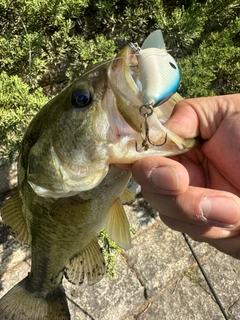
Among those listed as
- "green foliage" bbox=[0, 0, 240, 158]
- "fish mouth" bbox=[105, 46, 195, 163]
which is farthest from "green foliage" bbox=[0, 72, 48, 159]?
"fish mouth" bbox=[105, 46, 195, 163]

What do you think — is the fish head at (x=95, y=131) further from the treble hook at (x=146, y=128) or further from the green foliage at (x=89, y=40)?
the green foliage at (x=89, y=40)

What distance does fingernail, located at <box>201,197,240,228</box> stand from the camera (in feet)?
3.22

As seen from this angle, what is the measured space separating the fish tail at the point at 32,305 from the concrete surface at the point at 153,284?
0.53 m

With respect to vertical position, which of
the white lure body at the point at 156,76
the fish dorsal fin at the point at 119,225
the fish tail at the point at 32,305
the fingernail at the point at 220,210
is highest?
the white lure body at the point at 156,76

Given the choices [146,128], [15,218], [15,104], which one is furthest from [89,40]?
[146,128]

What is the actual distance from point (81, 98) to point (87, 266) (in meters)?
0.79

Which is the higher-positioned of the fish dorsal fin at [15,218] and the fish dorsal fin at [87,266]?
the fish dorsal fin at [15,218]

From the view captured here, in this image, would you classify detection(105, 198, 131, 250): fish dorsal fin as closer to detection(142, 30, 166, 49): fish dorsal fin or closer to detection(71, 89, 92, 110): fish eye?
detection(71, 89, 92, 110): fish eye

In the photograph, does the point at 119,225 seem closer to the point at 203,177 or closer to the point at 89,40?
the point at 203,177

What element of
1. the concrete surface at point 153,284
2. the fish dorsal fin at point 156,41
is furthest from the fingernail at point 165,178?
the concrete surface at point 153,284

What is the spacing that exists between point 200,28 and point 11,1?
920mm

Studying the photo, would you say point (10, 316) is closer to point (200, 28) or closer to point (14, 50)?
point (14, 50)

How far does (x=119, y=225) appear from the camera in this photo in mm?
1340

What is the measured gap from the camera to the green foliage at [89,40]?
179 centimetres
